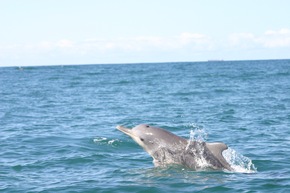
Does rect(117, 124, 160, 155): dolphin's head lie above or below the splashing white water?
above

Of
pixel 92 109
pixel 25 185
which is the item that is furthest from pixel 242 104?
pixel 25 185

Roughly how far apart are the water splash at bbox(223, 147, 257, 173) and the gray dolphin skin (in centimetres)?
64

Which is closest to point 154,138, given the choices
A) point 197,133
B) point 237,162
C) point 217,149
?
point 217,149

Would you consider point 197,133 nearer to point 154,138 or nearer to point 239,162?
point 239,162

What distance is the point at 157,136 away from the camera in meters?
15.7

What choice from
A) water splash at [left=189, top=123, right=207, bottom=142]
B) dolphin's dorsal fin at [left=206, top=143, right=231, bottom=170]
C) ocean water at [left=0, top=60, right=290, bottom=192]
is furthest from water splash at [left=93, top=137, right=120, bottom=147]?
dolphin's dorsal fin at [left=206, top=143, right=231, bottom=170]

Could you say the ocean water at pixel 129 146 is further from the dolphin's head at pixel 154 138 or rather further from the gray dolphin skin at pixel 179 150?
the dolphin's head at pixel 154 138

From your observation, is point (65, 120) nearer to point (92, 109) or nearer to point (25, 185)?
point (92, 109)

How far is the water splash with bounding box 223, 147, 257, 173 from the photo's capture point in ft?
52.2

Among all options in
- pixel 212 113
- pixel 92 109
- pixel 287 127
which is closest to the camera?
pixel 287 127

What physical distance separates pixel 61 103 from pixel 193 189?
29.6 meters

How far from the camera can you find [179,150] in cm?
1541

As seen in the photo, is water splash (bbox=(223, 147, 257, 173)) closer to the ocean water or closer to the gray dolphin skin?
the ocean water

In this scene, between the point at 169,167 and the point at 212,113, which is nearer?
the point at 169,167
